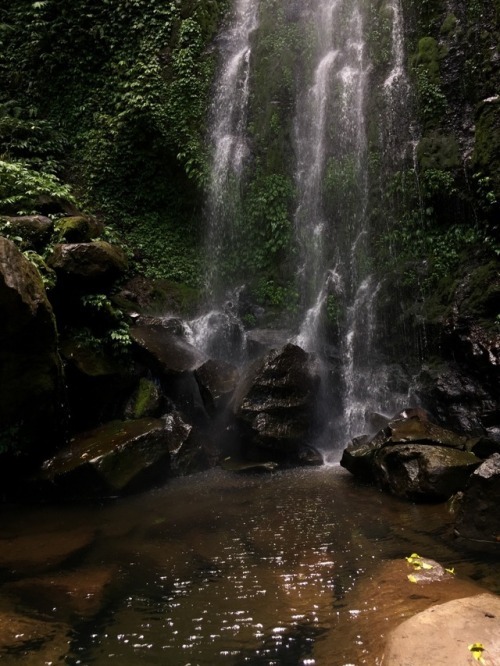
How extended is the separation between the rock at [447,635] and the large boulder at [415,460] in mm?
2896

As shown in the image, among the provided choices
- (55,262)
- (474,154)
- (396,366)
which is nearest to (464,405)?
(396,366)

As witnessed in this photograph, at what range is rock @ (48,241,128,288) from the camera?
9.19 metres

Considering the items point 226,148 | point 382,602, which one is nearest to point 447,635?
point 382,602

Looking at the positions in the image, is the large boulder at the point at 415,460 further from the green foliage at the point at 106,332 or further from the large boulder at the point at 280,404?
the green foliage at the point at 106,332

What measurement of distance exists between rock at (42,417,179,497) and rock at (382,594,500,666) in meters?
5.02

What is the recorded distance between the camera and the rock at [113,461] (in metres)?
7.46

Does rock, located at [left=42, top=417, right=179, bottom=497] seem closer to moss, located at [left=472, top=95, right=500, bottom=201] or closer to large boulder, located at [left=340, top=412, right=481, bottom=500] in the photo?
large boulder, located at [left=340, top=412, right=481, bottom=500]

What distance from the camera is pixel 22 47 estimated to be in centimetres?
1563

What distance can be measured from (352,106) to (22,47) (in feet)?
35.5

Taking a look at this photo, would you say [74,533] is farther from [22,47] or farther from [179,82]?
[22,47]

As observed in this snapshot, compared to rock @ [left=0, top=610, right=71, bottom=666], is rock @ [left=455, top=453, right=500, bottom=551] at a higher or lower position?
higher

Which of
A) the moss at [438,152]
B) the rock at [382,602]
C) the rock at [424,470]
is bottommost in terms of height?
the rock at [382,602]

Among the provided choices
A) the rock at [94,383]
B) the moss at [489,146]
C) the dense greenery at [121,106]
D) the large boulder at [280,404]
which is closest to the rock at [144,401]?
the rock at [94,383]

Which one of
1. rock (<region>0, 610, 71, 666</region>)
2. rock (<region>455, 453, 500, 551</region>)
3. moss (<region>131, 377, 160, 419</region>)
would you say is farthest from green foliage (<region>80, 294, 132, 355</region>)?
rock (<region>455, 453, 500, 551</region>)
